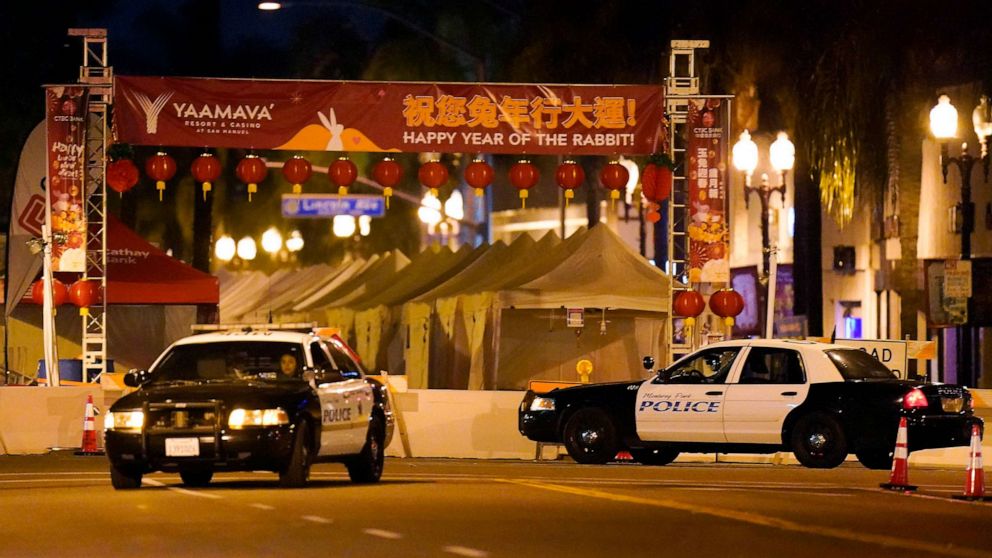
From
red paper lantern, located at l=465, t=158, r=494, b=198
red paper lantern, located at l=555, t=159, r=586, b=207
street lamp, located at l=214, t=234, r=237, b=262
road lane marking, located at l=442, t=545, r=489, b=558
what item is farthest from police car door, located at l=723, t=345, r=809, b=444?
street lamp, located at l=214, t=234, r=237, b=262

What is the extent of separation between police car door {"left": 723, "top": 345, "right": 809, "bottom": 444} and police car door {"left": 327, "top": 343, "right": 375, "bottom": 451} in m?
4.92

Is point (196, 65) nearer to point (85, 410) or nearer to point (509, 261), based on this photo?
point (509, 261)

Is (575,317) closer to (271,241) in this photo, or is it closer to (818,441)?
(818,441)

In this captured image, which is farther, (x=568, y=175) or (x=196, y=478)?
(x=568, y=175)

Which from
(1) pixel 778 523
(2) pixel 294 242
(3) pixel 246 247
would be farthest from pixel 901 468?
(2) pixel 294 242

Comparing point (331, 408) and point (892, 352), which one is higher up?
point (892, 352)

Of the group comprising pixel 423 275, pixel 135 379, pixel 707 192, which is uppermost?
pixel 707 192

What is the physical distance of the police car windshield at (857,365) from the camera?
914 inches

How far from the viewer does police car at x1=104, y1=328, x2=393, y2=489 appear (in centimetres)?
1792

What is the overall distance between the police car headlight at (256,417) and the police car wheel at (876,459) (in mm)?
8233

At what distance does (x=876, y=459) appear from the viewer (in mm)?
23844

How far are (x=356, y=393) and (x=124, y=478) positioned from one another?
2517 mm

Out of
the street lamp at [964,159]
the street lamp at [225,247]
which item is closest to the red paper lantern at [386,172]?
the street lamp at [964,159]

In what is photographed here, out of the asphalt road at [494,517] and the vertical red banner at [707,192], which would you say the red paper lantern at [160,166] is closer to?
the vertical red banner at [707,192]
